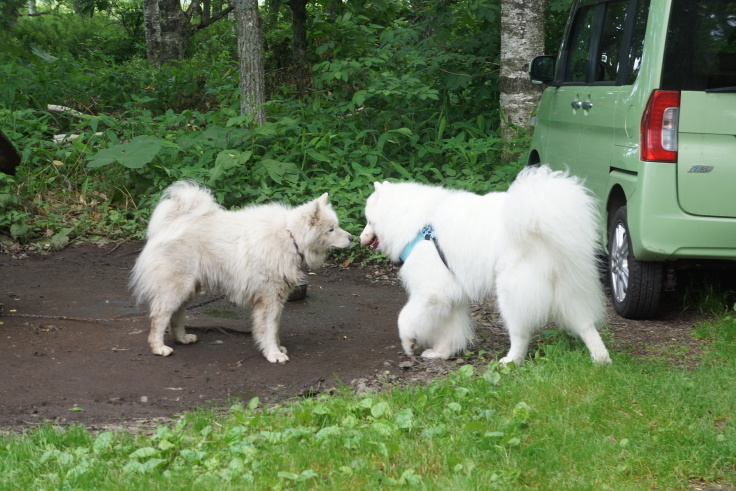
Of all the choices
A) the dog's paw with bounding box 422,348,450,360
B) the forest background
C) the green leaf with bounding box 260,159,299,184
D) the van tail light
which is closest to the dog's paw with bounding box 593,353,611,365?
the dog's paw with bounding box 422,348,450,360

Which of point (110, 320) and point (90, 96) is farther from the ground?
point (90, 96)

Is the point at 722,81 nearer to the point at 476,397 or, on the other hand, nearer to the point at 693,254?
the point at 693,254

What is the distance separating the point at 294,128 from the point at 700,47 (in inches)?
228

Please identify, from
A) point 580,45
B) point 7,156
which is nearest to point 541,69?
point 580,45

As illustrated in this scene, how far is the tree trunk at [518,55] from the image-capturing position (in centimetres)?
935

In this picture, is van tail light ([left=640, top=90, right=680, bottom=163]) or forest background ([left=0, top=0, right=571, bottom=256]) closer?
van tail light ([left=640, top=90, right=680, bottom=163])

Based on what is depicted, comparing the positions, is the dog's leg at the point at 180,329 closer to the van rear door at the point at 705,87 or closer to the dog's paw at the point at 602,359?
the dog's paw at the point at 602,359

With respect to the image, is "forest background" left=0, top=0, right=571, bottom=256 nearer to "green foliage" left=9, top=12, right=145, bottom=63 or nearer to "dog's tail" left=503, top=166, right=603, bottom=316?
"dog's tail" left=503, top=166, right=603, bottom=316

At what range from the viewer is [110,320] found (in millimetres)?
6234

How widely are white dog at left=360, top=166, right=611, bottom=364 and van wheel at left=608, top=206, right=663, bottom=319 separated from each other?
92 cm

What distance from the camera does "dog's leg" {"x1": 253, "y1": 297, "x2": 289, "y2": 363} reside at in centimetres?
541

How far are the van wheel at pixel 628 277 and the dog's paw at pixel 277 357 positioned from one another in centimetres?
255

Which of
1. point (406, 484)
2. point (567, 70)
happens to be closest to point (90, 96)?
point (567, 70)

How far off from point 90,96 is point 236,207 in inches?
176
